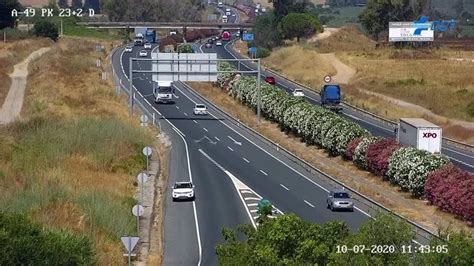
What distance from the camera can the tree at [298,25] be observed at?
162875mm

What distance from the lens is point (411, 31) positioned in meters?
138

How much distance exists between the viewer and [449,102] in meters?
89.0

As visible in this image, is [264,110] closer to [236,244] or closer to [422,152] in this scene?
[422,152]

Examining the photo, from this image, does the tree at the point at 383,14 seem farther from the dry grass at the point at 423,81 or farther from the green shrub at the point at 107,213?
the green shrub at the point at 107,213

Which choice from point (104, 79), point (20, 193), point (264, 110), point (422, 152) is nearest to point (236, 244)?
point (20, 193)

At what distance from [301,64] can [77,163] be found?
8552 centimetres

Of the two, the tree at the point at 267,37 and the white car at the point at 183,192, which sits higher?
the tree at the point at 267,37

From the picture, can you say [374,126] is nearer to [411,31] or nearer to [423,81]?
[423,81]

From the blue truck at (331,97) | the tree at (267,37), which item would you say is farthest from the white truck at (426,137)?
the tree at (267,37)

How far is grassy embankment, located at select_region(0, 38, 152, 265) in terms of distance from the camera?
3438 cm

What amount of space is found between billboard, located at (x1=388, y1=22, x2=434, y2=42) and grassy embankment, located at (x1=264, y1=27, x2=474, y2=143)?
2.25m

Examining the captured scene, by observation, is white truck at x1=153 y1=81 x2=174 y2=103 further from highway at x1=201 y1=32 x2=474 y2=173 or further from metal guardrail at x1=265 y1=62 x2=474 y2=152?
metal guardrail at x1=265 y1=62 x2=474 y2=152

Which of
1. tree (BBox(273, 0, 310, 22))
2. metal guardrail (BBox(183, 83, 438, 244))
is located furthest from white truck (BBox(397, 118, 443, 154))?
tree (BBox(273, 0, 310, 22))

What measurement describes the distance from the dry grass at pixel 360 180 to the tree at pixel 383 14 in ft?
275
